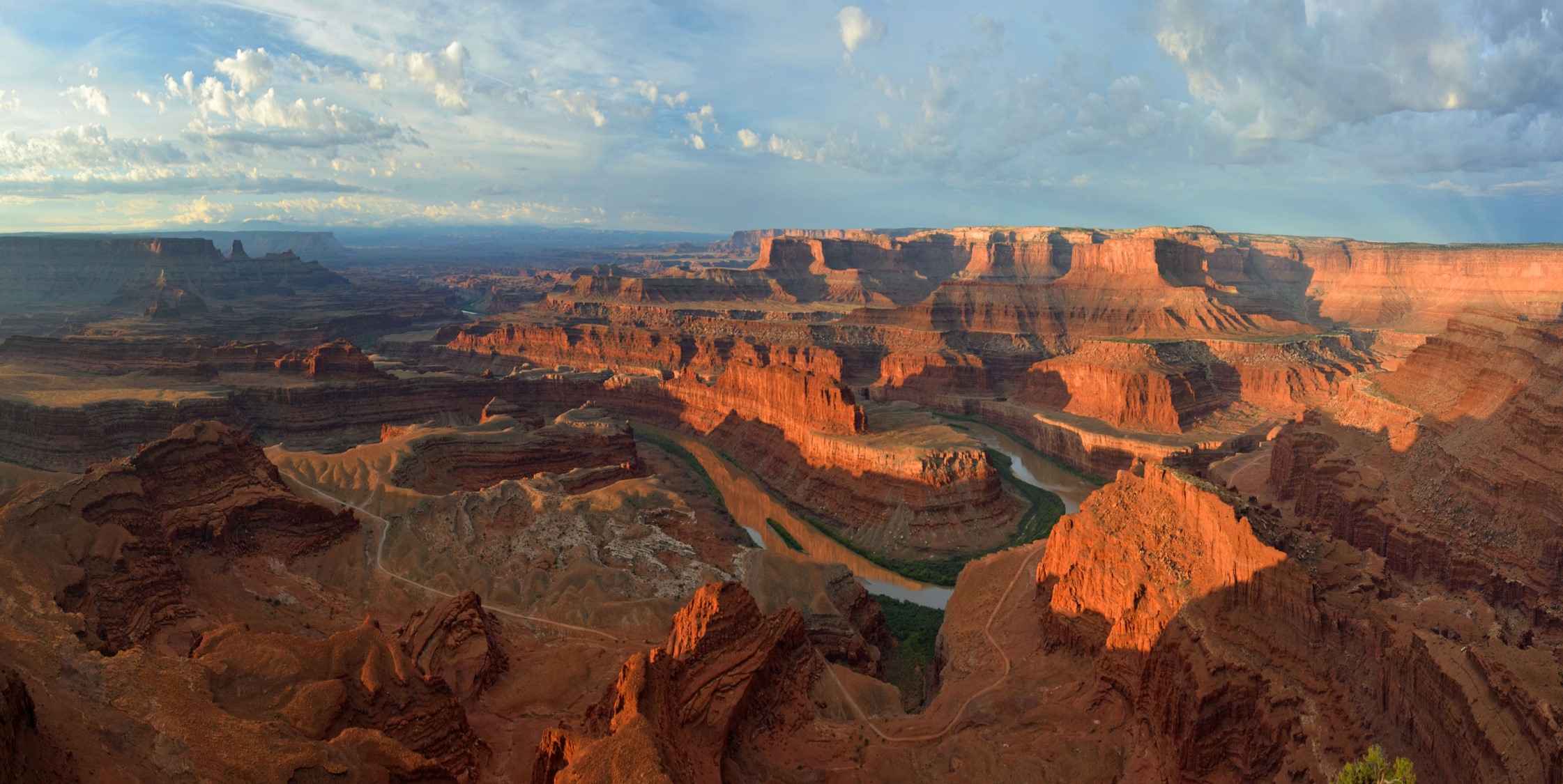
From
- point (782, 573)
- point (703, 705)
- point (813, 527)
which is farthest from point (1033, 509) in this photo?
point (703, 705)

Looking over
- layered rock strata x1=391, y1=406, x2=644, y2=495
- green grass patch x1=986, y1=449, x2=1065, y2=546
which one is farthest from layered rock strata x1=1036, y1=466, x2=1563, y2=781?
layered rock strata x1=391, y1=406, x2=644, y2=495

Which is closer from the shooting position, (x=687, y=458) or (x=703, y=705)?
(x=703, y=705)

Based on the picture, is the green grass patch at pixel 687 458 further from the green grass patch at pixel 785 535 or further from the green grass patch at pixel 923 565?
the green grass patch at pixel 923 565

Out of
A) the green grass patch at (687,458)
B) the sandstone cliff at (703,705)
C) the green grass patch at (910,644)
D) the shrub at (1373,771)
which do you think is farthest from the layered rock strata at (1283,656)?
the green grass patch at (687,458)

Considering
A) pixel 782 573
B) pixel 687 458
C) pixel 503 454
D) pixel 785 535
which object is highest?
pixel 503 454

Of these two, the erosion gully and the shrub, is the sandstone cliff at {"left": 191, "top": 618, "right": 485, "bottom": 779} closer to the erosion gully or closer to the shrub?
the shrub

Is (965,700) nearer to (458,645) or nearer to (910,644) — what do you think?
(910,644)
